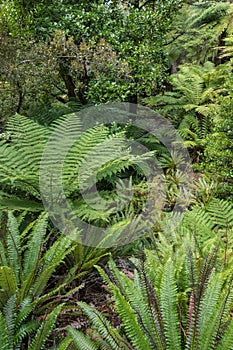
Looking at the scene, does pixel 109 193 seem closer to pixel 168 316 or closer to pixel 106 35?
pixel 168 316

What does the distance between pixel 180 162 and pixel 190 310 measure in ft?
8.92

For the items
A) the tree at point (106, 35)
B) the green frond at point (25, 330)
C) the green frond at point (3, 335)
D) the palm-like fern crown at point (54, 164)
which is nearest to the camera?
the green frond at point (3, 335)


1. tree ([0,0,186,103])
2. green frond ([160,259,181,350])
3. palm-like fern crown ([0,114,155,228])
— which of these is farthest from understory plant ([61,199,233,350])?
tree ([0,0,186,103])

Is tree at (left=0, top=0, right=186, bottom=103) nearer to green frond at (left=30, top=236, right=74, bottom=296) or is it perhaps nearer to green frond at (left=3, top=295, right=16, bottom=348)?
green frond at (left=30, top=236, right=74, bottom=296)

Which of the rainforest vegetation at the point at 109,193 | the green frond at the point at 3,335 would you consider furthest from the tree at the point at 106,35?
the green frond at the point at 3,335

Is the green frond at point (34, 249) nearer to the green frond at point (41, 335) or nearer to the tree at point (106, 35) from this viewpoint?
the green frond at point (41, 335)

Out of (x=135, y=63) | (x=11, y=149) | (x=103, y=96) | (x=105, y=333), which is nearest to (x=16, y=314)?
(x=105, y=333)

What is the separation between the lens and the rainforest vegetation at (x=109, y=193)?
152cm

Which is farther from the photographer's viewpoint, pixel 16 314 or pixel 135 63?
pixel 135 63

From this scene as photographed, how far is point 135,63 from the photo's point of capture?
3953 millimetres

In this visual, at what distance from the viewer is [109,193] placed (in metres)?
3.13

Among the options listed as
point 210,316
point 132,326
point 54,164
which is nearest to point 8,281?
point 132,326

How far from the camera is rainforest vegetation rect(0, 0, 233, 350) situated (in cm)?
152

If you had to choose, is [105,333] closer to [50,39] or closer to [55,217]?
[55,217]
